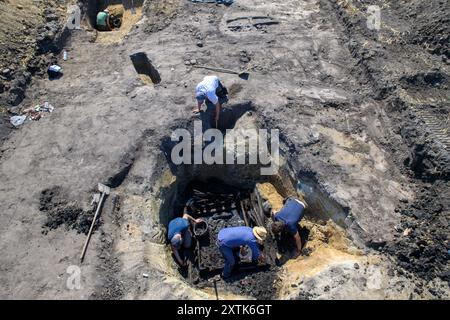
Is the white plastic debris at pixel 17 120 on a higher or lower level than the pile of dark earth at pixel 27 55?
lower

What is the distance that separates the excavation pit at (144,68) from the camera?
10.2 m

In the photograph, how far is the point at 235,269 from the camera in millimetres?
7840

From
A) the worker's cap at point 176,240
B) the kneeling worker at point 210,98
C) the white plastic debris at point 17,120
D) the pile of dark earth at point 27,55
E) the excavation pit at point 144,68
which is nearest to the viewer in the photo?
the worker's cap at point 176,240

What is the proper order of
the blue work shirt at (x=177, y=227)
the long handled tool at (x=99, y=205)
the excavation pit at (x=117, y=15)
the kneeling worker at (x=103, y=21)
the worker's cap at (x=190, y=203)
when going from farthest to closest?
the kneeling worker at (x=103, y=21) → the excavation pit at (x=117, y=15) → the worker's cap at (x=190, y=203) → the blue work shirt at (x=177, y=227) → the long handled tool at (x=99, y=205)

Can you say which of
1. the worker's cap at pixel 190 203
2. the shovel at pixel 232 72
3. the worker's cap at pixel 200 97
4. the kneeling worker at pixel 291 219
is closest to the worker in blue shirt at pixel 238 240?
the kneeling worker at pixel 291 219

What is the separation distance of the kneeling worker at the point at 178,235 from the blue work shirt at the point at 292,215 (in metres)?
1.85

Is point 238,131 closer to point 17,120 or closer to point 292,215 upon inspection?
point 292,215

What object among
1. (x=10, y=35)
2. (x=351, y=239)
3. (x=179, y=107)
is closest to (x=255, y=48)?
(x=179, y=107)

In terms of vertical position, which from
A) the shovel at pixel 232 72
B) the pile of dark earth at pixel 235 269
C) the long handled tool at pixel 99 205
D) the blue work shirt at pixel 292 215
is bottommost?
the pile of dark earth at pixel 235 269

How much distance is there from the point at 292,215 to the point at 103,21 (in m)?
8.41

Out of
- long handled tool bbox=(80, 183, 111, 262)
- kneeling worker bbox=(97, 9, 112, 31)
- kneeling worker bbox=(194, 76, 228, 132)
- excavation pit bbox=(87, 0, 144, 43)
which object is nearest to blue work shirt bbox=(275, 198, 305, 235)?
kneeling worker bbox=(194, 76, 228, 132)

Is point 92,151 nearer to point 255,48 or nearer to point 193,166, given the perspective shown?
point 193,166

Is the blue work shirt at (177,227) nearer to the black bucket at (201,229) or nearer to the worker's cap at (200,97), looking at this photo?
the black bucket at (201,229)
